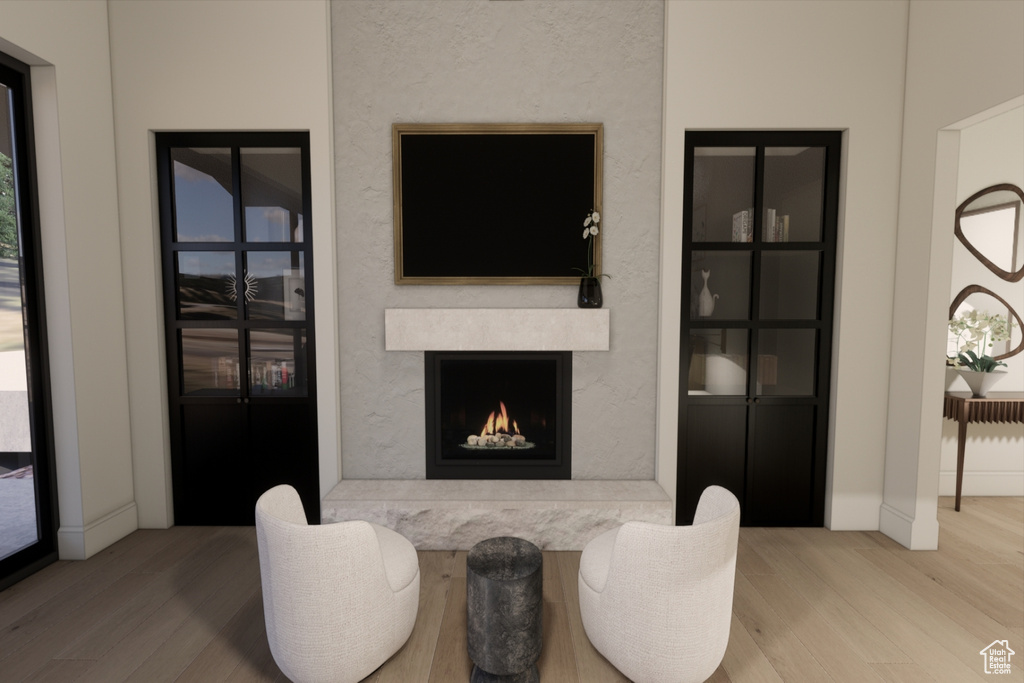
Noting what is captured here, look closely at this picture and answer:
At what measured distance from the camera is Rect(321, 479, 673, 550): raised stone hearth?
2842 mm

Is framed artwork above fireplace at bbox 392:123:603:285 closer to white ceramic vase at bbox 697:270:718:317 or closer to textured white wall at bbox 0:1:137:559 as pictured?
white ceramic vase at bbox 697:270:718:317

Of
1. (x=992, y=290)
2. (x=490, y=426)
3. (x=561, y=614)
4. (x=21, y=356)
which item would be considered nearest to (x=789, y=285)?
(x=992, y=290)

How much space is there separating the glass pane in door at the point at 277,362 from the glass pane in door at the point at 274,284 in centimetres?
12

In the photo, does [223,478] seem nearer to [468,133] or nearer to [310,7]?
[468,133]

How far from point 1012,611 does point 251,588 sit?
12.2ft

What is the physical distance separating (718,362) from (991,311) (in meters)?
2.24

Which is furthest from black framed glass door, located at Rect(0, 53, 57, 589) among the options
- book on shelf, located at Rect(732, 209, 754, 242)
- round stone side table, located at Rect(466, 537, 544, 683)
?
book on shelf, located at Rect(732, 209, 754, 242)

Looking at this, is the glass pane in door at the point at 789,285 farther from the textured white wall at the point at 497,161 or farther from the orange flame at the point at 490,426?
the orange flame at the point at 490,426

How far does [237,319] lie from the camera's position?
3.16 m

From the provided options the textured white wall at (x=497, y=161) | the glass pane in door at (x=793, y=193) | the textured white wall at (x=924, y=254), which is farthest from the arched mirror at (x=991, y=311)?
the textured white wall at (x=497, y=161)

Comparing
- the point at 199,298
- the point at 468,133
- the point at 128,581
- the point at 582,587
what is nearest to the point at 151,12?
the point at 199,298

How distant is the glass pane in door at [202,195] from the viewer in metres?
3.11

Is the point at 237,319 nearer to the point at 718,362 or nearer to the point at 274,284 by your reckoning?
the point at 274,284
